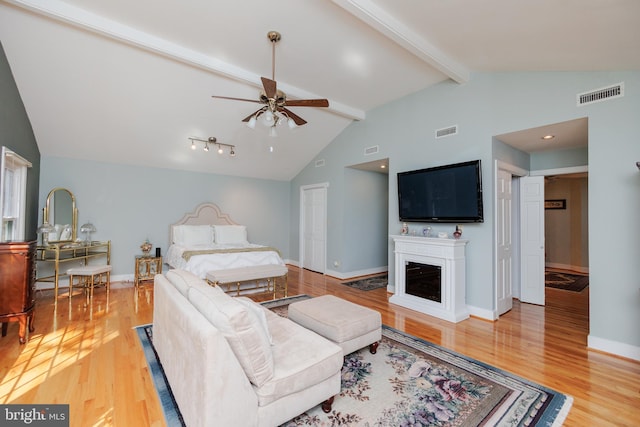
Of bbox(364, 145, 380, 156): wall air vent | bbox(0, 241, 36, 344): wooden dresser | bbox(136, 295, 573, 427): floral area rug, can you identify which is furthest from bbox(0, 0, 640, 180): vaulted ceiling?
bbox(136, 295, 573, 427): floral area rug

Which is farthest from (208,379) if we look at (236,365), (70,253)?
(70,253)

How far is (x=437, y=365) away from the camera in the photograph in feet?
8.49

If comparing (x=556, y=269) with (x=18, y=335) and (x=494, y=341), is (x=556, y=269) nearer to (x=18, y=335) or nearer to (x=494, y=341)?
(x=494, y=341)

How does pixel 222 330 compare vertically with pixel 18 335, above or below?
above

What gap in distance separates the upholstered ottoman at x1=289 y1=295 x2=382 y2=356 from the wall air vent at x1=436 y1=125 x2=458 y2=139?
9.85 feet

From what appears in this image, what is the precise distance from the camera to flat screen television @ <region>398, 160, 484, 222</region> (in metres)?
3.84

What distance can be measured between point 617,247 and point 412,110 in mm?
3182

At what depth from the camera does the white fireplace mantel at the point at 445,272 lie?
3820 millimetres

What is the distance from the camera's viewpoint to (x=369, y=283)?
5.77 meters

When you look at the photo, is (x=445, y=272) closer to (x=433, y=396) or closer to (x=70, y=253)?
(x=433, y=396)

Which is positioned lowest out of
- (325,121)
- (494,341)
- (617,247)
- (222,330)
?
(494,341)

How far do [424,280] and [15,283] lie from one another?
486cm

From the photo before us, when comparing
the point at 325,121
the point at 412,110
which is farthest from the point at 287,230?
the point at 412,110

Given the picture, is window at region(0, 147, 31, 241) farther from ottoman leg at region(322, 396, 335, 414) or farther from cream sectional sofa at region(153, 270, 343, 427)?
ottoman leg at region(322, 396, 335, 414)
